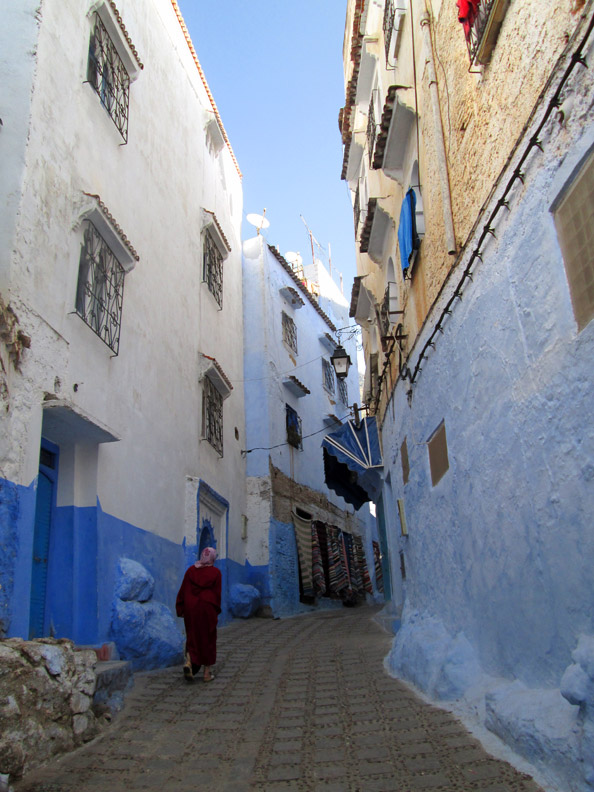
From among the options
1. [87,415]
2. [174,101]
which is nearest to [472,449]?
[87,415]

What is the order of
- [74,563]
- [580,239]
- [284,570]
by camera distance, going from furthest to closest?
[284,570] → [74,563] → [580,239]

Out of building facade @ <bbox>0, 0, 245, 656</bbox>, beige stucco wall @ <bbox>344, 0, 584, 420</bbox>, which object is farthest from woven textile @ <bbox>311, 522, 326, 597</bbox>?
beige stucco wall @ <bbox>344, 0, 584, 420</bbox>

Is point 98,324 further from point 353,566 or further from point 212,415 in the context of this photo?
point 353,566

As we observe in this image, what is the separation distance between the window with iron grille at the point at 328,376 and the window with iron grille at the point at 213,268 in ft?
27.9

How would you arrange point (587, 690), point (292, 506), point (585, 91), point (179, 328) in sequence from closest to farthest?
point (587, 690)
point (585, 91)
point (179, 328)
point (292, 506)

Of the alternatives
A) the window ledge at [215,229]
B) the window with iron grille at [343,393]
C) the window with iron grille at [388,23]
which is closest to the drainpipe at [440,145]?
the window with iron grille at [388,23]

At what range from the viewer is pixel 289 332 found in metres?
18.4

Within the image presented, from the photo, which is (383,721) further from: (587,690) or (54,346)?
(54,346)

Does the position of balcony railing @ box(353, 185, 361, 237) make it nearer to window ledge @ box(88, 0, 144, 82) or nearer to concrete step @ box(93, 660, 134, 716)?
window ledge @ box(88, 0, 144, 82)

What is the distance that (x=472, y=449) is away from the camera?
16.1 ft

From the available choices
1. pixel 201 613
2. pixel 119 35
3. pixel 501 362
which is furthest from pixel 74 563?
pixel 119 35

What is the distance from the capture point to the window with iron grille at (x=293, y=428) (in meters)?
16.7

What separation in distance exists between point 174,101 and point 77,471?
25.0 feet

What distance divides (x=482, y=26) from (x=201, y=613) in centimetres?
556
